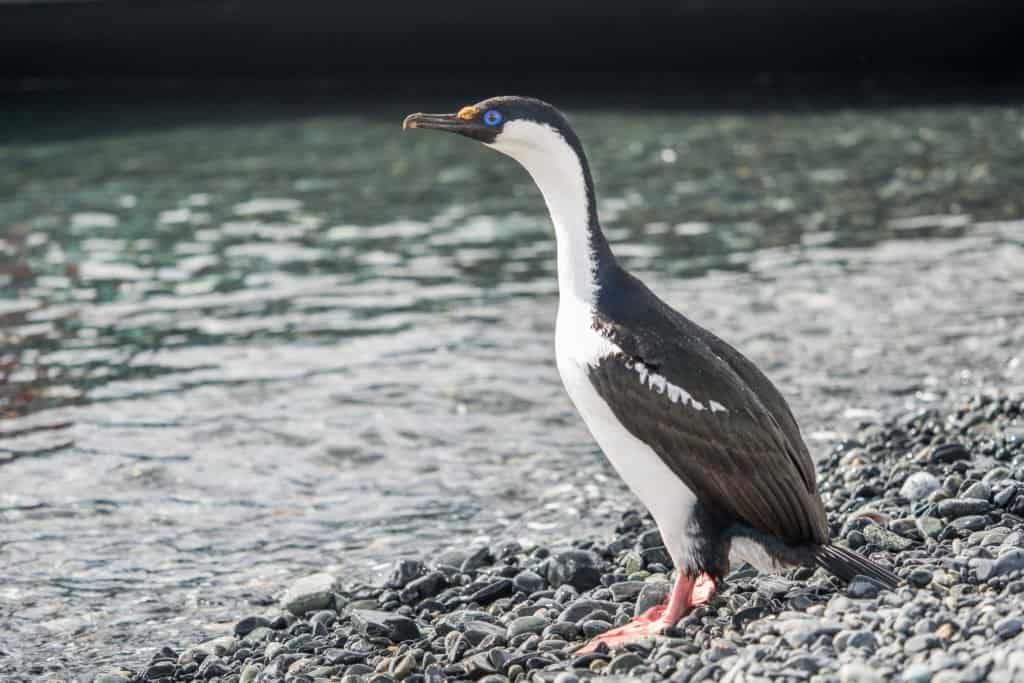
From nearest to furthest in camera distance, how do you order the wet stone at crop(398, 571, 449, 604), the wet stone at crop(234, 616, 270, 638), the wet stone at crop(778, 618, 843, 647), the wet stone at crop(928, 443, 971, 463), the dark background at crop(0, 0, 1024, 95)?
the wet stone at crop(778, 618, 843, 647) → the wet stone at crop(234, 616, 270, 638) → the wet stone at crop(398, 571, 449, 604) → the wet stone at crop(928, 443, 971, 463) → the dark background at crop(0, 0, 1024, 95)

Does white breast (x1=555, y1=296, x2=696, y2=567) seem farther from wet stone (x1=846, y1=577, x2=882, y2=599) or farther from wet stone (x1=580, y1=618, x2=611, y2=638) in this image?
wet stone (x1=846, y1=577, x2=882, y2=599)

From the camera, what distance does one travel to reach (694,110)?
23078 millimetres

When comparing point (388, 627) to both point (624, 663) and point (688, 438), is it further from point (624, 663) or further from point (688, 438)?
point (688, 438)

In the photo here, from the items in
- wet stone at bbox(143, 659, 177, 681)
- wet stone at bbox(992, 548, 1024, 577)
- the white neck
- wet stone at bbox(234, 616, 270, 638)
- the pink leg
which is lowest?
wet stone at bbox(143, 659, 177, 681)

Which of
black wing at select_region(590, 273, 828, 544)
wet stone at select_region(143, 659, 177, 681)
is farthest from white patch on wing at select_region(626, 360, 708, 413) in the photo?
wet stone at select_region(143, 659, 177, 681)

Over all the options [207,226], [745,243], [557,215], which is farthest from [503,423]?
[207,226]

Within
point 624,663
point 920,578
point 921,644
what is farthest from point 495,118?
point 921,644

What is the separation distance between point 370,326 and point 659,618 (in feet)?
22.6

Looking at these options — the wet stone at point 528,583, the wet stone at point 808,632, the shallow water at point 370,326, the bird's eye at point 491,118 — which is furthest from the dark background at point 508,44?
the wet stone at point 808,632

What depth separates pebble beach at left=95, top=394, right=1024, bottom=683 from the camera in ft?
16.8

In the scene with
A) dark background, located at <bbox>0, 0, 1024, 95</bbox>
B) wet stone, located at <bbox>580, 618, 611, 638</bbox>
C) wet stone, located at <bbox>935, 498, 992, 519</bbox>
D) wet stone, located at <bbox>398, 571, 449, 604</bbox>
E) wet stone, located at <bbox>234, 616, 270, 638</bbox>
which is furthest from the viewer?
dark background, located at <bbox>0, 0, 1024, 95</bbox>

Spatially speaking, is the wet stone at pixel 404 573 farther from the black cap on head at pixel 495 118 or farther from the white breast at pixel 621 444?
the black cap on head at pixel 495 118

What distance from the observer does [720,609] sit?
20.2 feet

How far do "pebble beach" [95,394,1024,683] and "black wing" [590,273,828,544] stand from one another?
348mm
